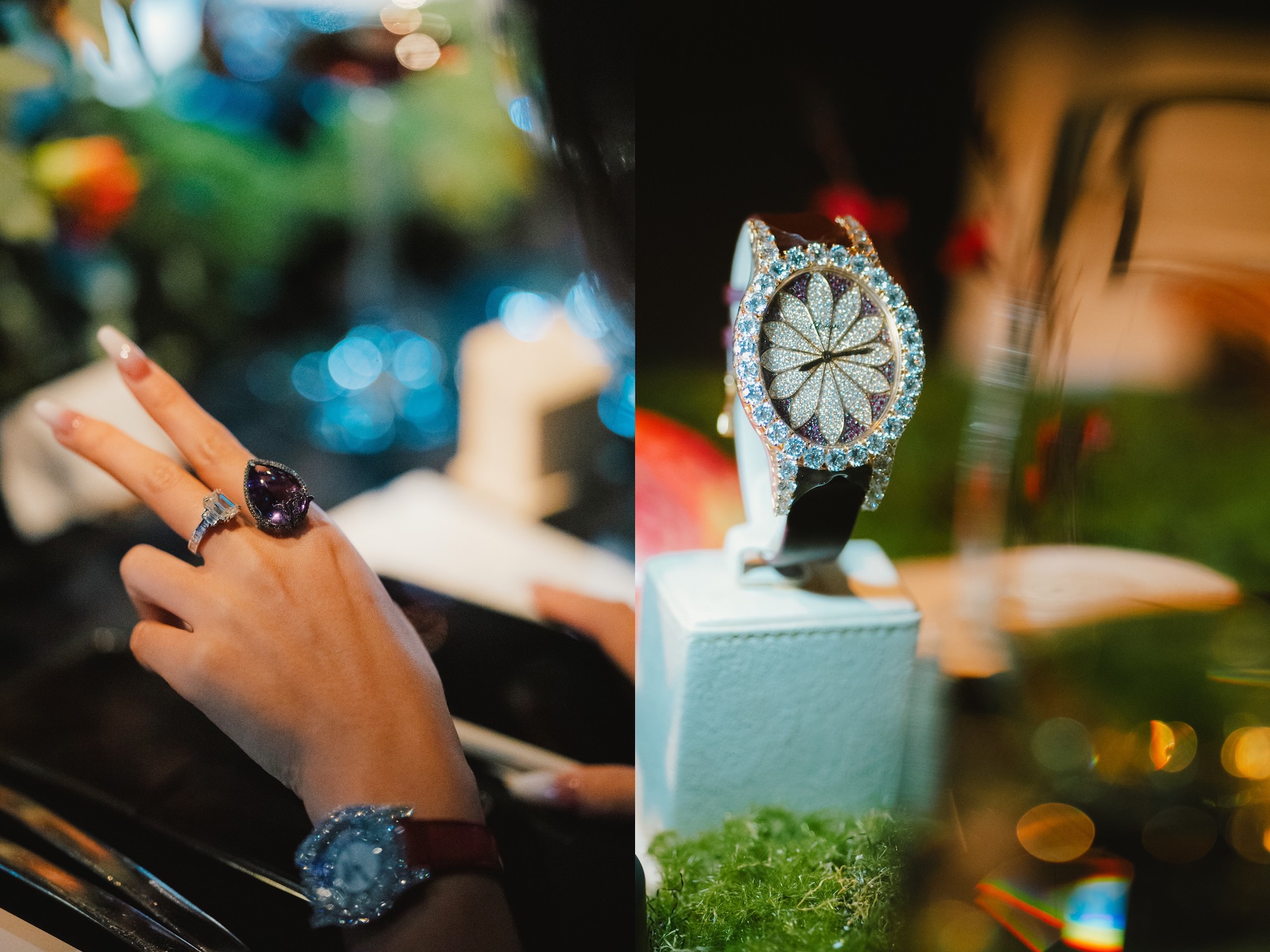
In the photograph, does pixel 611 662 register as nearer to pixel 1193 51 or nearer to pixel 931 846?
pixel 931 846

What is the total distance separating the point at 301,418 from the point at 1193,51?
1341mm

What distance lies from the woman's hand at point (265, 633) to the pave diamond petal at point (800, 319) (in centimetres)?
50

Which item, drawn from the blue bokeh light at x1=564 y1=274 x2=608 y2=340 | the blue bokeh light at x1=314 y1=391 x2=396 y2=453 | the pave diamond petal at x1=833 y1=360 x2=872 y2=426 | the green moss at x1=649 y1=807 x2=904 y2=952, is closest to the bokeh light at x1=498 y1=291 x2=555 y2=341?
the blue bokeh light at x1=564 y1=274 x2=608 y2=340

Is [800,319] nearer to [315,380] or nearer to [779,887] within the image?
[315,380]

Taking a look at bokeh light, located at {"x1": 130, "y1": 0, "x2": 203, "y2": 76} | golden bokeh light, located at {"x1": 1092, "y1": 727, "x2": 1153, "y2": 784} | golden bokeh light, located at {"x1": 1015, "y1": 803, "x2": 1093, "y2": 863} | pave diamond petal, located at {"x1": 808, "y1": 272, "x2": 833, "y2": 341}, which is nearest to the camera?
bokeh light, located at {"x1": 130, "y1": 0, "x2": 203, "y2": 76}

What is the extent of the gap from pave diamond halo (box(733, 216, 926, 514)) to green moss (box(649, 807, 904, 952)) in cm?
37

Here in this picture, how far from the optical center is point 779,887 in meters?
0.80

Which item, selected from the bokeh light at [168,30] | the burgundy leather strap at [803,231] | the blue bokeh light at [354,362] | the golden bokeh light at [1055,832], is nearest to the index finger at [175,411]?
the blue bokeh light at [354,362]

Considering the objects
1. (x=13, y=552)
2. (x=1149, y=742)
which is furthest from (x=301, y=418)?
(x=1149, y=742)

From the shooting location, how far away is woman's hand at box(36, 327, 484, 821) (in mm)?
680

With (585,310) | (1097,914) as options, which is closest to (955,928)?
(1097,914)

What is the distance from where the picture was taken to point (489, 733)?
74cm

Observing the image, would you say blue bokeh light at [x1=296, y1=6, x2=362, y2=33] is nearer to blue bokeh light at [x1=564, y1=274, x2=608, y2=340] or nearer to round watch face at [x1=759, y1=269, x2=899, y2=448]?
blue bokeh light at [x1=564, y1=274, x2=608, y2=340]

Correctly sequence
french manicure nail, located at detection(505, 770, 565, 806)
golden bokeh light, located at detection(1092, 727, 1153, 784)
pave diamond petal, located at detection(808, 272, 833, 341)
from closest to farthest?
1. french manicure nail, located at detection(505, 770, 565, 806)
2. pave diamond petal, located at detection(808, 272, 833, 341)
3. golden bokeh light, located at detection(1092, 727, 1153, 784)
